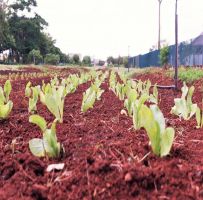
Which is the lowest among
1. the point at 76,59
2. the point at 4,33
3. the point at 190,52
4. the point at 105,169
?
A: the point at 76,59

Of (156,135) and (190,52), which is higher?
(190,52)

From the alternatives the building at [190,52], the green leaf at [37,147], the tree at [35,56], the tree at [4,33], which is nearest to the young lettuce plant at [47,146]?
the green leaf at [37,147]

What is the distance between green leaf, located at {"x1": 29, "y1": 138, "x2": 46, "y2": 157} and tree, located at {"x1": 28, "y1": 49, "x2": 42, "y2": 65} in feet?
137

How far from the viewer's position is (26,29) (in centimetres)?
5431

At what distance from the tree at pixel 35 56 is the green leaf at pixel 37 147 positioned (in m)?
41.8

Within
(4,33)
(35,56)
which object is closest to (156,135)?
(4,33)

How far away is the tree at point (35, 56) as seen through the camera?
148 ft

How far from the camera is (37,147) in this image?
197 centimetres

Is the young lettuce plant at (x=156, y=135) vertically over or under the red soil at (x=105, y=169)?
over

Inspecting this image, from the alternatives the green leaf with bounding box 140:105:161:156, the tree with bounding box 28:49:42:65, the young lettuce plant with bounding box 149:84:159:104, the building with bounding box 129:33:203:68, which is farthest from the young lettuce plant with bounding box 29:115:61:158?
the tree with bounding box 28:49:42:65

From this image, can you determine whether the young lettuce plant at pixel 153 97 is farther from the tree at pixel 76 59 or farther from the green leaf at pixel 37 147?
the tree at pixel 76 59

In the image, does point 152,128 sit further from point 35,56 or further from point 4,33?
point 35,56

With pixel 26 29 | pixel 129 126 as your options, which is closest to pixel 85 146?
pixel 129 126

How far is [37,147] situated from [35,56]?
44.8m
